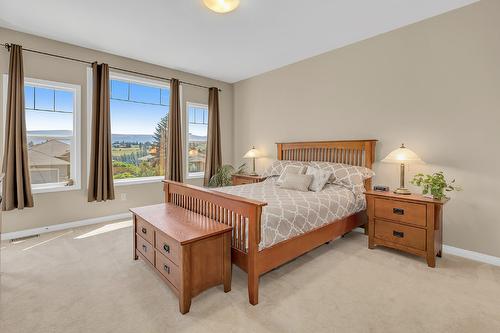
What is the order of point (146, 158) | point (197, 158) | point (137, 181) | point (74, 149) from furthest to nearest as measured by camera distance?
point (197, 158)
point (146, 158)
point (137, 181)
point (74, 149)

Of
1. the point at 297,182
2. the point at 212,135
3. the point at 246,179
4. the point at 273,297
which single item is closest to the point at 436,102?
the point at 297,182

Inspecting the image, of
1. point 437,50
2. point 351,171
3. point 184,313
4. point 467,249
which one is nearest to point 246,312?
point 184,313

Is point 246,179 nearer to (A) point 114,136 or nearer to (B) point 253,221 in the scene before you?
(A) point 114,136

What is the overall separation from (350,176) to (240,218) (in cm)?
193

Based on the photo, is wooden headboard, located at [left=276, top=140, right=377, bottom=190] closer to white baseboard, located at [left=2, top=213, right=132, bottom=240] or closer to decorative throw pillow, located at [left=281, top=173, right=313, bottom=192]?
decorative throw pillow, located at [left=281, top=173, right=313, bottom=192]

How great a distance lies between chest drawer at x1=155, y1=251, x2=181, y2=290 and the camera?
1.91 meters

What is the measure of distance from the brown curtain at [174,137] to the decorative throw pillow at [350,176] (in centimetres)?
277

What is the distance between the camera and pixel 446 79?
2918 mm

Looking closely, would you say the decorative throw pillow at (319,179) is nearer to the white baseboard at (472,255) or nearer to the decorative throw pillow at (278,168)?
the decorative throw pillow at (278,168)

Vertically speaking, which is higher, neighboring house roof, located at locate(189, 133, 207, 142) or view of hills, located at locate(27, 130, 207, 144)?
neighboring house roof, located at locate(189, 133, 207, 142)

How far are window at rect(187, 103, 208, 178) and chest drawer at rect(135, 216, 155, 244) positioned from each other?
2.73 m

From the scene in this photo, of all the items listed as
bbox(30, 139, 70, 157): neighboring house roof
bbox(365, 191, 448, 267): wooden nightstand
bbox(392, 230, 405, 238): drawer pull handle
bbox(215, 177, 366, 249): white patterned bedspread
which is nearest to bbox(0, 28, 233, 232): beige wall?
bbox(30, 139, 70, 157): neighboring house roof

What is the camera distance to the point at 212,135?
5.38 metres

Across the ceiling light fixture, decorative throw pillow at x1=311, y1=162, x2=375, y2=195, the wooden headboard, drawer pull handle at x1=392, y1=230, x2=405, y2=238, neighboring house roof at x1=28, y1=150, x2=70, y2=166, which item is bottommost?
drawer pull handle at x1=392, y1=230, x2=405, y2=238
